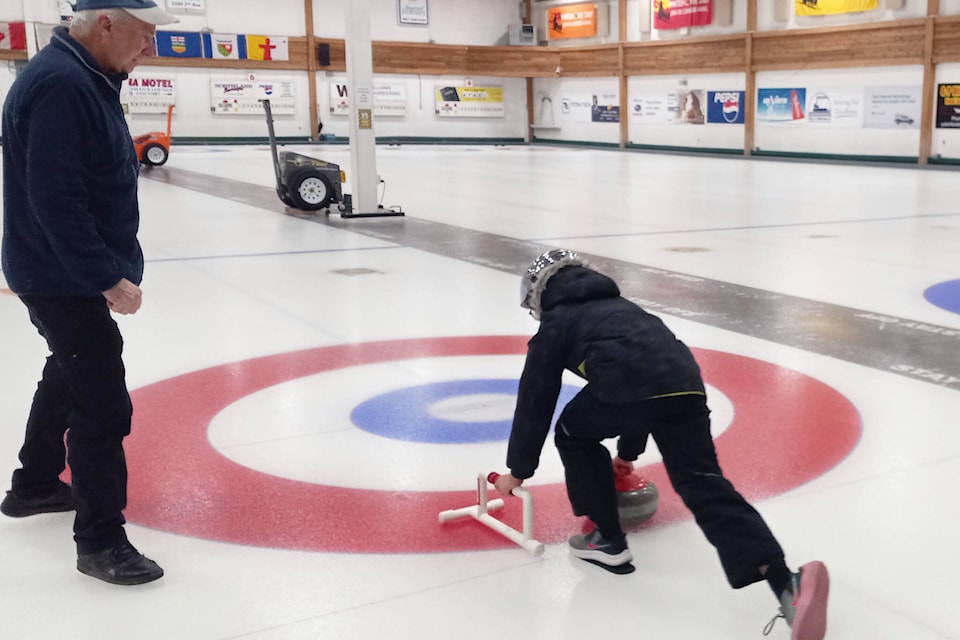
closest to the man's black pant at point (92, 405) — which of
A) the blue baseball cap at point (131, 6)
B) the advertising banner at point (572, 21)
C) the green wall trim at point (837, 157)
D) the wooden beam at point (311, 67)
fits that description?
the blue baseball cap at point (131, 6)

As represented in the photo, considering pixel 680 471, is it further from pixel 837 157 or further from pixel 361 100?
pixel 837 157

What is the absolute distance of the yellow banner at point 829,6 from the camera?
22125mm

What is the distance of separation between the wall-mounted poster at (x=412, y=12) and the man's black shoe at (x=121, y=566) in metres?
30.3

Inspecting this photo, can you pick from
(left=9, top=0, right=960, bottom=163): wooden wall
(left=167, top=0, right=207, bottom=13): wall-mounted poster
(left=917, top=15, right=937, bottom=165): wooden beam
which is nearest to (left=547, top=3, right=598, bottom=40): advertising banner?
(left=9, top=0, right=960, bottom=163): wooden wall

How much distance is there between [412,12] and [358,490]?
30.0 meters

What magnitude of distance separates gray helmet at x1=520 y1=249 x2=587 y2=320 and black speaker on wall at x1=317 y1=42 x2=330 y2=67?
28.7 metres

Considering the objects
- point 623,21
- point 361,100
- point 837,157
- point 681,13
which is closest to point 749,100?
point 837,157

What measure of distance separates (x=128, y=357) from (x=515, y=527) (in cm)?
307

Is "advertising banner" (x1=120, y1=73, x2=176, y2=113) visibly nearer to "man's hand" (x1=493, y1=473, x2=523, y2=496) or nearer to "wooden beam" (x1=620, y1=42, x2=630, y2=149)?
"wooden beam" (x1=620, y1=42, x2=630, y2=149)

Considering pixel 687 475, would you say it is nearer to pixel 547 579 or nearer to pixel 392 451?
pixel 547 579

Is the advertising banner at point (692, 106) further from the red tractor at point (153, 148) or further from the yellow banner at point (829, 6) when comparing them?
the red tractor at point (153, 148)

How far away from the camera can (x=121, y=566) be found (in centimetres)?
282

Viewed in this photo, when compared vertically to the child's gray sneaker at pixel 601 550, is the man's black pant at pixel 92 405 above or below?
above

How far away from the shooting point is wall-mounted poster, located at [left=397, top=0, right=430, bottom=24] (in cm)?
3141
